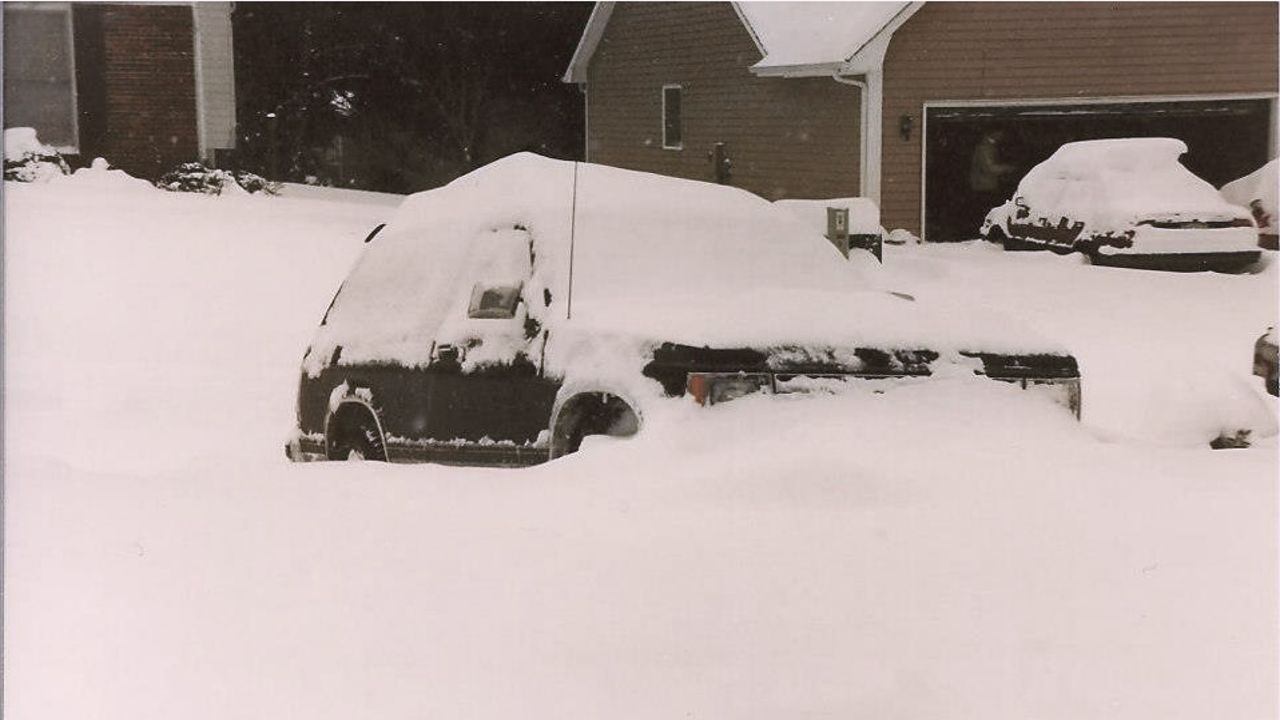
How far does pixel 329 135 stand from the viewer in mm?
5262

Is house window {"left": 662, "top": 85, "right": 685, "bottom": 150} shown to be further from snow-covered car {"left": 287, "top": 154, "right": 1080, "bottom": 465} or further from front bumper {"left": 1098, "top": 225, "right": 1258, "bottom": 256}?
front bumper {"left": 1098, "top": 225, "right": 1258, "bottom": 256}

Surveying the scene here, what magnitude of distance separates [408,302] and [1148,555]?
2.76m

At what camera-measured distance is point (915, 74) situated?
7.25 meters

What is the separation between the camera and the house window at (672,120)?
224 inches

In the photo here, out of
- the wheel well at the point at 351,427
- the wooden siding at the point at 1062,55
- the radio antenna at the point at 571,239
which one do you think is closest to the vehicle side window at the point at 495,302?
the radio antenna at the point at 571,239

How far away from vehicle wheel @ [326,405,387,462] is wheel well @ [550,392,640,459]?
845 millimetres

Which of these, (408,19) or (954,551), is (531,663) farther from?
(408,19)

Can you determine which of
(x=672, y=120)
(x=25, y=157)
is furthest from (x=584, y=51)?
(x=25, y=157)

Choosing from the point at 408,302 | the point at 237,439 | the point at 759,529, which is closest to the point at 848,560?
the point at 759,529

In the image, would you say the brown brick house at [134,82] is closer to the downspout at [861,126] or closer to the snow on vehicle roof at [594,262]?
the snow on vehicle roof at [594,262]

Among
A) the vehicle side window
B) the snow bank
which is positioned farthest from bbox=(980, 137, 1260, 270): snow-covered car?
the vehicle side window

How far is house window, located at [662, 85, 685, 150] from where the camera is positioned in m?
5.68

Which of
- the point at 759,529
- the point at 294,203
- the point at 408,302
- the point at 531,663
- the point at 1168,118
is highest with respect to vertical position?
the point at 1168,118

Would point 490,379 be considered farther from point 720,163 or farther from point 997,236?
point 997,236
